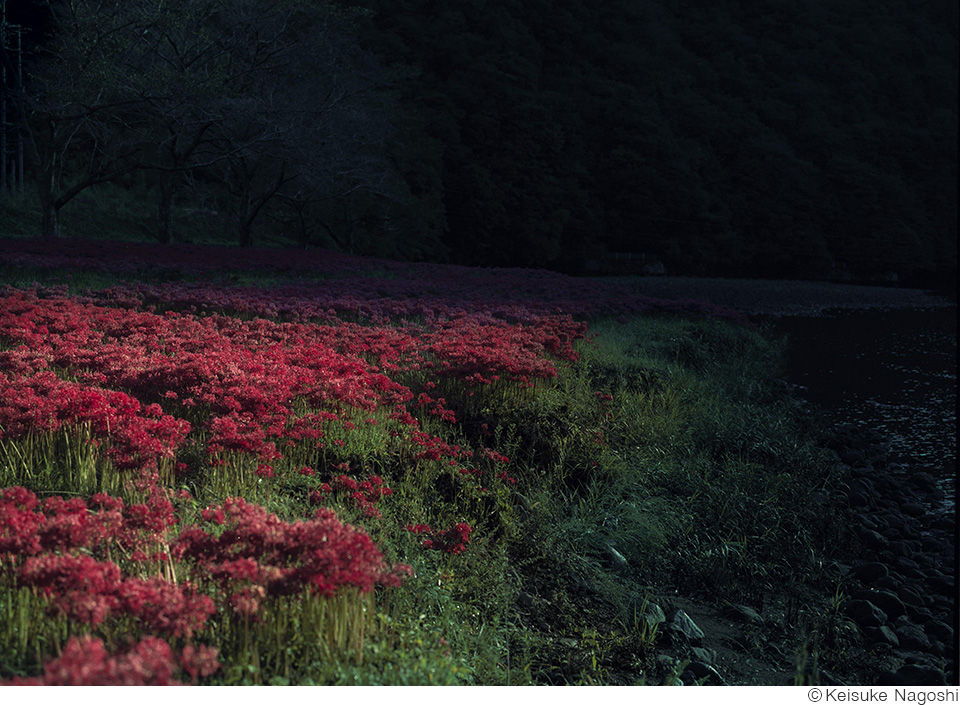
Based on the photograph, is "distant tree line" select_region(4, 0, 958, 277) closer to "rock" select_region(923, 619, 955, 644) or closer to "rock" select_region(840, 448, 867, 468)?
"rock" select_region(840, 448, 867, 468)

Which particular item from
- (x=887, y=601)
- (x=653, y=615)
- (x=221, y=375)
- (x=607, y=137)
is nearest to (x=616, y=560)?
(x=653, y=615)

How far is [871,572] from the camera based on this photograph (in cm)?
586

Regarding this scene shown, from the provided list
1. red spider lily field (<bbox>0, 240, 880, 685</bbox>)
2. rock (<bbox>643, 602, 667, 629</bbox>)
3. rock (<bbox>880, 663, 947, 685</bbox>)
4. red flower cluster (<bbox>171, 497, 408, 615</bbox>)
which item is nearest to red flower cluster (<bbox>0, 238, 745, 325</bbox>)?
red spider lily field (<bbox>0, 240, 880, 685</bbox>)

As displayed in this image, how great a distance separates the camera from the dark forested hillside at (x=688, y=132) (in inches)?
1542

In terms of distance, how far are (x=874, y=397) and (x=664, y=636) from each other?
10.2m

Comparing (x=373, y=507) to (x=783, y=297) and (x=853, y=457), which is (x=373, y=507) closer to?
(x=853, y=457)

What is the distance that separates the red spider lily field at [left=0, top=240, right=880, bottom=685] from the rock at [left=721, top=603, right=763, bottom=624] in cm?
13

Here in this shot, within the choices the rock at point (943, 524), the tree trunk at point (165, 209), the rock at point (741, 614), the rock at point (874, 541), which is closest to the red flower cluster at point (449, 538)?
the rock at point (741, 614)

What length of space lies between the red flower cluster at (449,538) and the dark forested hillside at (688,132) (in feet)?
115

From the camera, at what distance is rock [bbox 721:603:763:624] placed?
191 inches

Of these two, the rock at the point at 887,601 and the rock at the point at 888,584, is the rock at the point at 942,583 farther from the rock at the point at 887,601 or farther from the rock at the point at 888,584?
the rock at the point at 887,601

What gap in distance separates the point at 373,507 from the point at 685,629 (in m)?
2.11
